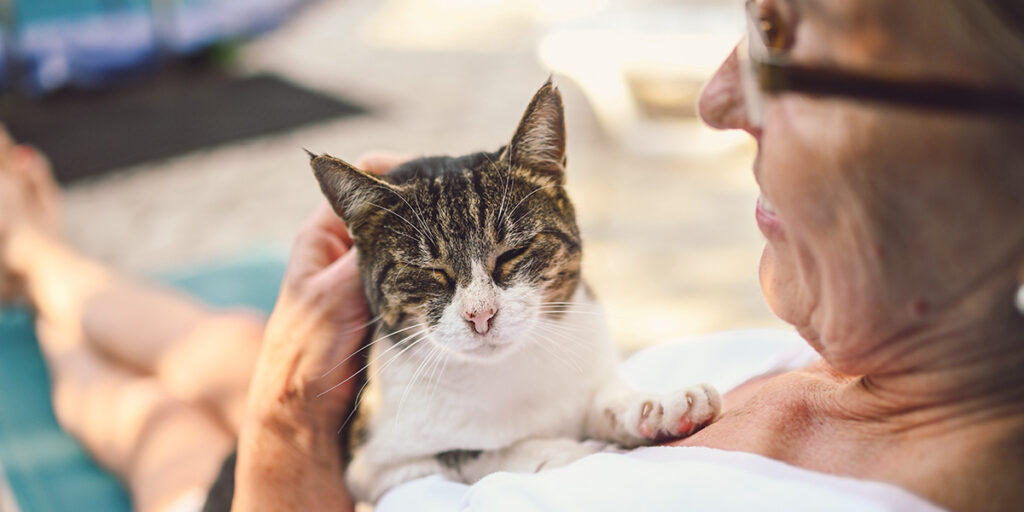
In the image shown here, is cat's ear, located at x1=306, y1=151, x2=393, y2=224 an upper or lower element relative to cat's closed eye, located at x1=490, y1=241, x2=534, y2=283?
upper

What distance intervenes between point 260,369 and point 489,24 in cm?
545

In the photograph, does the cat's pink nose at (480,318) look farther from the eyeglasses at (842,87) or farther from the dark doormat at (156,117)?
the dark doormat at (156,117)

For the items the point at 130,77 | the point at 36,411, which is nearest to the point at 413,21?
the point at 130,77

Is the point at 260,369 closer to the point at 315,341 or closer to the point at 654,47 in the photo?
the point at 315,341

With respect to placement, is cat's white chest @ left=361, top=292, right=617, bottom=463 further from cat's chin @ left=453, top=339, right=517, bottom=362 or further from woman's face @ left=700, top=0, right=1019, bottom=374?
woman's face @ left=700, top=0, right=1019, bottom=374

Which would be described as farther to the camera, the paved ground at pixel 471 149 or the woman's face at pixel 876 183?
the paved ground at pixel 471 149

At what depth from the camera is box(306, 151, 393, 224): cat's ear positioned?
3.31 ft

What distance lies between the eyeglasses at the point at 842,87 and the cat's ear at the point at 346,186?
1.67ft

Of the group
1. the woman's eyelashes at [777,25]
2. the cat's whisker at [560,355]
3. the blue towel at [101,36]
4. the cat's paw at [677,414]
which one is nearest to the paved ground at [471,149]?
the blue towel at [101,36]

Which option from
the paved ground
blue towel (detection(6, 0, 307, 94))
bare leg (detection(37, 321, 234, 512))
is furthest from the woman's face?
blue towel (detection(6, 0, 307, 94))

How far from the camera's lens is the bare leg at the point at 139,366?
1.59 m

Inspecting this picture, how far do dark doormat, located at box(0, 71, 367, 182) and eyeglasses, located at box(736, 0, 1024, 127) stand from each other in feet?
12.8

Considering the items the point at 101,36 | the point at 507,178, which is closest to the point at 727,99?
the point at 507,178

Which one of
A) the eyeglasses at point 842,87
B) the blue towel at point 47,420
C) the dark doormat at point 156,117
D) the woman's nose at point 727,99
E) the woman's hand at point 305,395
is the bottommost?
the dark doormat at point 156,117
